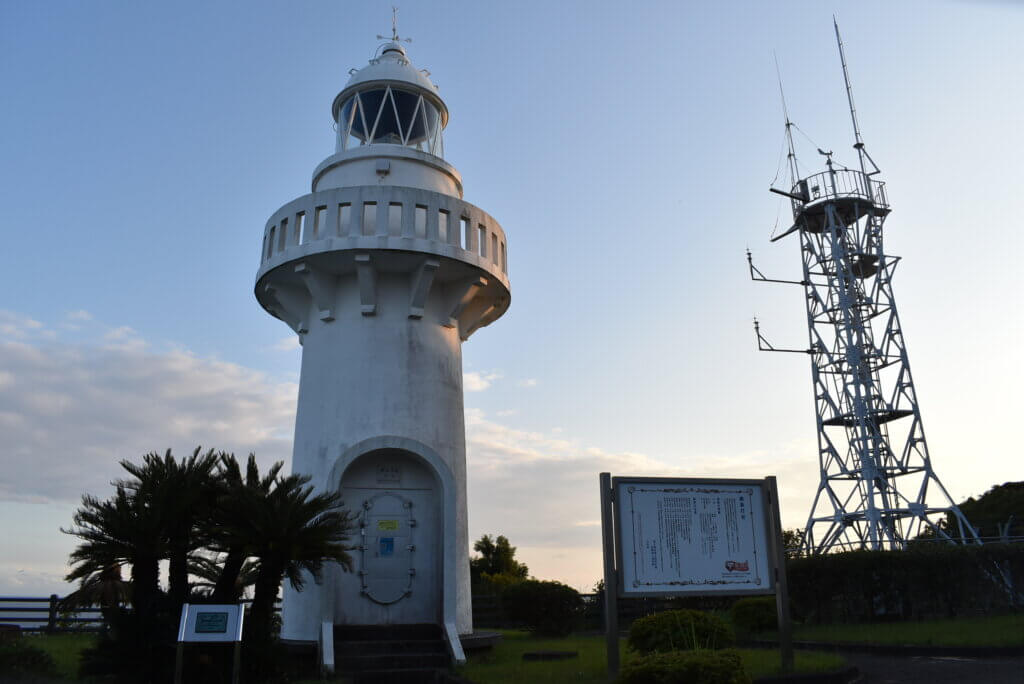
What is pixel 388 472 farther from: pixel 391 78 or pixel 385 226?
pixel 391 78

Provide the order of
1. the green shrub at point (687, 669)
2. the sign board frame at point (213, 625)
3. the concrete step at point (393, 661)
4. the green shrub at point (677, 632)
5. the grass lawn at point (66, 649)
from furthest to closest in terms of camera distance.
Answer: the concrete step at point (393, 661) < the green shrub at point (677, 632) < the grass lawn at point (66, 649) < the sign board frame at point (213, 625) < the green shrub at point (687, 669)

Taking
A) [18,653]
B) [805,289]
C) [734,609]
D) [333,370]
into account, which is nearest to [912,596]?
[734,609]

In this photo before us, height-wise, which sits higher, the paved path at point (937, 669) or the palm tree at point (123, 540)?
the palm tree at point (123, 540)

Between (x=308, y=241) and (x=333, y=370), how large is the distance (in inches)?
101

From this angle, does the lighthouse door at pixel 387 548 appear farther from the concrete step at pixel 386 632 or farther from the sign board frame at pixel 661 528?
the sign board frame at pixel 661 528

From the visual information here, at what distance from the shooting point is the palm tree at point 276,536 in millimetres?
10148

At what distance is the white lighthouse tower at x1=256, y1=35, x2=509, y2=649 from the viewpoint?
13961 millimetres

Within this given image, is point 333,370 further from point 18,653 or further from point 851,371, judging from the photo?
point 851,371

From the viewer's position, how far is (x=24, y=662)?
11.2 m

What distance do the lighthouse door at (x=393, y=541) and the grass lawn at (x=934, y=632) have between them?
8.06 metres

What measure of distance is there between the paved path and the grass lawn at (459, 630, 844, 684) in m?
0.65

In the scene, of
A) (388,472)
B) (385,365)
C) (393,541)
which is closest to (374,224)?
(385,365)

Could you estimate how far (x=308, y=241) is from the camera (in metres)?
14.9

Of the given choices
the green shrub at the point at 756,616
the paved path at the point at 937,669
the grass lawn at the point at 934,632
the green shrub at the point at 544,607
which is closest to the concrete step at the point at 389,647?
the green shrub at the point at 544,607
